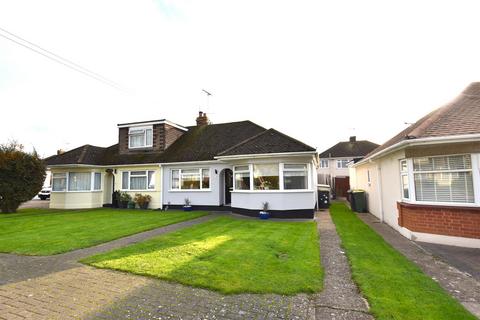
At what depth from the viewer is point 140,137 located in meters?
19.6

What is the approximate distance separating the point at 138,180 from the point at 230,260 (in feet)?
46.9

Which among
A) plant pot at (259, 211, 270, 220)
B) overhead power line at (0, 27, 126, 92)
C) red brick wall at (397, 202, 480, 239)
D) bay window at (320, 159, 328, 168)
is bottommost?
plant pot at (259, 211, 270, 220)

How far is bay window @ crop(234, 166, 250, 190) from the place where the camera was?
13.2 metres

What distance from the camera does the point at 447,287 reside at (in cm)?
450

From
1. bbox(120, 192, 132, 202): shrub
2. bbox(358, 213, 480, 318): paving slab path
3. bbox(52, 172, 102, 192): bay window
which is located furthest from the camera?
bbox(52, 172, 102, 192): bay window

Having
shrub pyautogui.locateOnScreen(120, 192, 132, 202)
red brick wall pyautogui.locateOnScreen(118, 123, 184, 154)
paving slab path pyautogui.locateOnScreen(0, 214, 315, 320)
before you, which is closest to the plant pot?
paving slab path pyautogui.locateOnScreen(0, 214, 315, 320)

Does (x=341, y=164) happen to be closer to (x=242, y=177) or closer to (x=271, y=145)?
(x=271, y=145)

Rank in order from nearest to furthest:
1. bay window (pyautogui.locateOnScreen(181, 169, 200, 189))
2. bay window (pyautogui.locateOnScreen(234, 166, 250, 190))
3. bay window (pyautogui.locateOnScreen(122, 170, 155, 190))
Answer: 1. bay window (pyautogui.locateOnScreen(234, 166, 250, 190))
2. bay window (pyautogui.locateOnScreen(181, 169, 200, 189))
3. bay window (pyautogui.locateOnScreen(122, 170, 155, 190))

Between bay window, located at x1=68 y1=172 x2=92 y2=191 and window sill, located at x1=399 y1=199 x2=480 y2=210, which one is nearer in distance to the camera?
window sill, located at x1=399 y1=199 x2=480 y2=210

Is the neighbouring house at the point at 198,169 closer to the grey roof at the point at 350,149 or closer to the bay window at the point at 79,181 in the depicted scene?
the bay window at the point at 79,181

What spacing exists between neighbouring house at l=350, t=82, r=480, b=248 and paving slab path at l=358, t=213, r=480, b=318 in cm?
93

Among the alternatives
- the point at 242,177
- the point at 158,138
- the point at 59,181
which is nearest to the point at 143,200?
the point at 158,138

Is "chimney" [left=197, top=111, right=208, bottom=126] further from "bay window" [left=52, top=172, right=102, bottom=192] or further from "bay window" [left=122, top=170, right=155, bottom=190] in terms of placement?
"bay window" [left=52, top=172, right=102, bottom=192]

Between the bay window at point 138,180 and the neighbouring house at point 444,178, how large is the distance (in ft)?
48.9
